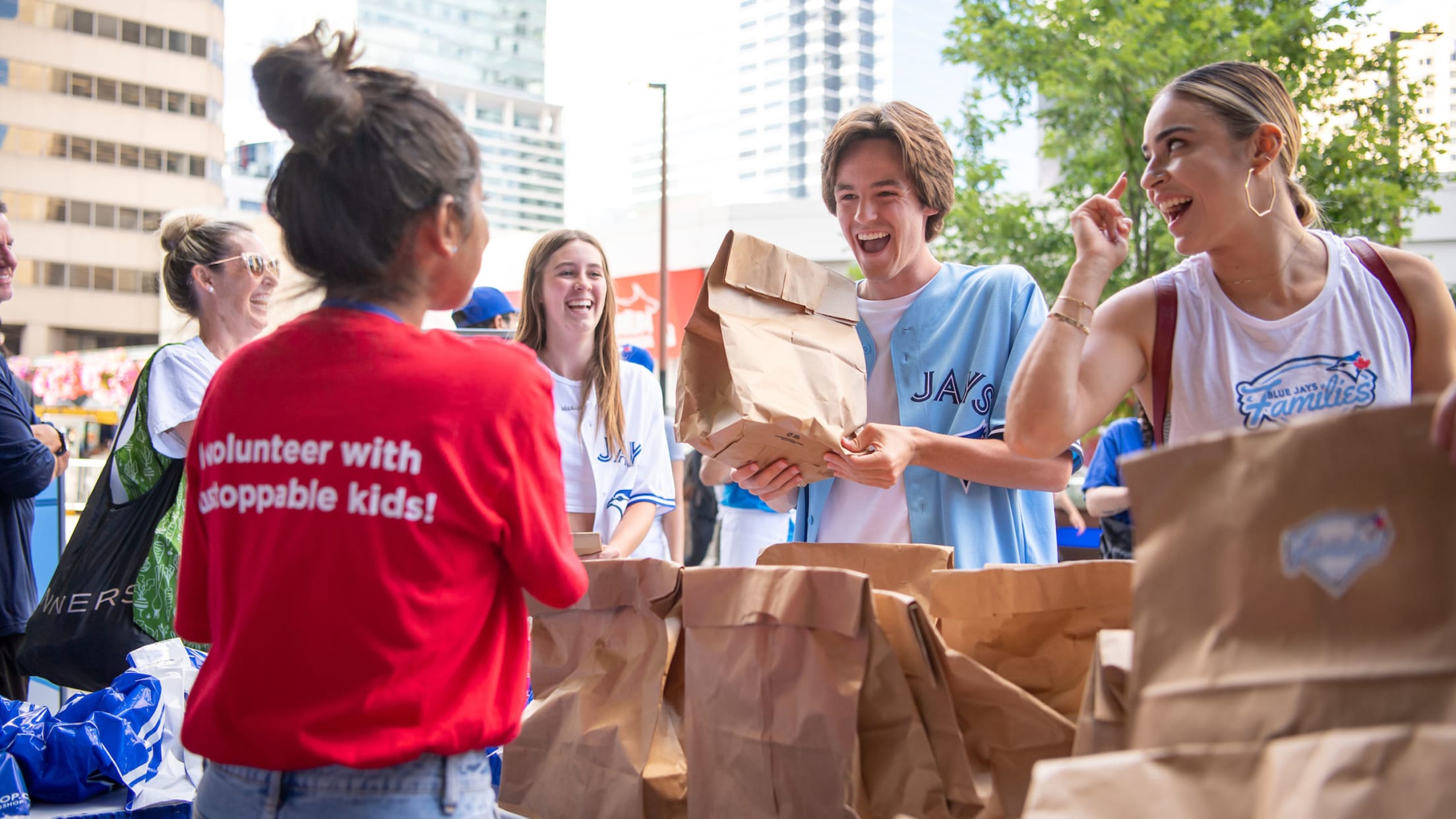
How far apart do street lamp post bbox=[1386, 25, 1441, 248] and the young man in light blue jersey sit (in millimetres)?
10281

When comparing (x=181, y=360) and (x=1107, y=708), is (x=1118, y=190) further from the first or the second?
(x=181, y=360)

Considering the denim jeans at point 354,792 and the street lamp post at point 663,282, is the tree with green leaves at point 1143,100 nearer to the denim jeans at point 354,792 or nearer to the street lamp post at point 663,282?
the street lamp post at point 663,282

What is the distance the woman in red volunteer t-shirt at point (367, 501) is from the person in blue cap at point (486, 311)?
11.5ft

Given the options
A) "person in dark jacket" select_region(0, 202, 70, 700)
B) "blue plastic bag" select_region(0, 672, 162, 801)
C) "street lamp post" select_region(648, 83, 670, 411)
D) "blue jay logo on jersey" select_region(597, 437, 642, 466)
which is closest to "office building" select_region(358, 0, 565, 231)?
"street lamp post" select_region(648, 83, 670, 411)

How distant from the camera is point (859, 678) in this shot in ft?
5.18

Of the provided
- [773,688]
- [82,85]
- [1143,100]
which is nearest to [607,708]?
[773,688]

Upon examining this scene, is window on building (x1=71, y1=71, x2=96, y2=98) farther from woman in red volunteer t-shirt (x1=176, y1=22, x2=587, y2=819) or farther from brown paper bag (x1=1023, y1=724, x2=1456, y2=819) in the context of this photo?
brown paper bag (x1=1023, y1=724, x2=1456, y2=819)

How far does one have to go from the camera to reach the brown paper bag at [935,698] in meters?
1.57

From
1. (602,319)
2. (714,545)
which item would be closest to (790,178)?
(714,545)

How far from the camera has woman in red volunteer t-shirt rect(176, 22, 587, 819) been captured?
1.28 m

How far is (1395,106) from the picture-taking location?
11070mm

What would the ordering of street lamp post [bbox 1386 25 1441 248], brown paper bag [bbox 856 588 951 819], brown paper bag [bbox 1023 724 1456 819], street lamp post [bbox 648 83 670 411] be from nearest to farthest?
brown paper bag [bbox 1023 724 1456 819] < brown paper bag [bbox 856 588 951 819] < street lamp post [bbox 1386 25 1441 248] < street lamp post [bbox 648 83 670 411]

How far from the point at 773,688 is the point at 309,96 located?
1.01 meters

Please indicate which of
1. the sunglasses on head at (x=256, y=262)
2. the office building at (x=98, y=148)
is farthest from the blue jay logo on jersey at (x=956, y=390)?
the office building at (x=98, y=148)
